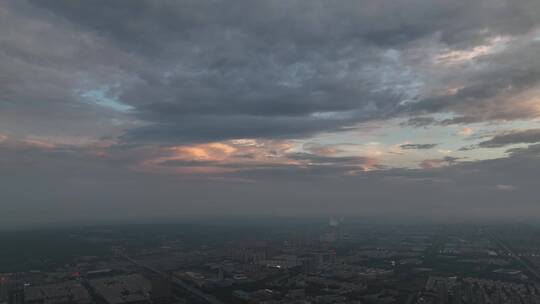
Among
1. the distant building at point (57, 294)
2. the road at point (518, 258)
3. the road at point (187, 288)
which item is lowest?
the road at point (518, 258)

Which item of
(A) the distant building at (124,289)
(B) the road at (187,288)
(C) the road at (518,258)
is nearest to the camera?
(A) the distant building at (124,289)

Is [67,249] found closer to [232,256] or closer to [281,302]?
[232,256]

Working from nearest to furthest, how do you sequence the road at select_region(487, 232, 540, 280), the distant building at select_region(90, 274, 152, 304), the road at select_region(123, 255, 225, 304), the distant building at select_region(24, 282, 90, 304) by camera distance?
the distant building at select_region(24, 282, 90, 304), the distant building at select_region(90, 274, 152, 304), the road at select_region(123, 255, 225, 304), the road at select_region(487, 232, 540, 280)

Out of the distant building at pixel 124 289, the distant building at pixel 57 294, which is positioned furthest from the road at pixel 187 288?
the distant building at pixel 57 294

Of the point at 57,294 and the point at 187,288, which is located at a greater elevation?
the point at 57,294

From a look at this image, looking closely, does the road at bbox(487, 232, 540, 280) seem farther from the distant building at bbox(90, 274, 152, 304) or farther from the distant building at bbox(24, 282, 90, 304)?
the distant building at bbox(24, 282, 90, 304)

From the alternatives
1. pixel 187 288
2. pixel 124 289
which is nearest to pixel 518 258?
pixel 187 288

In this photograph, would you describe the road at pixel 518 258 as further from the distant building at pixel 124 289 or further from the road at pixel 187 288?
the distant building at pixel 124 289

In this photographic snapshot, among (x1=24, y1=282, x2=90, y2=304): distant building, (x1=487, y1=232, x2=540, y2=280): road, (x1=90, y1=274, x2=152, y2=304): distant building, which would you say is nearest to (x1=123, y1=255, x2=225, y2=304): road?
(x1=90, y1=274, x2=152, y2=304): distant building

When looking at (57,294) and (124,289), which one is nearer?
(57,294)

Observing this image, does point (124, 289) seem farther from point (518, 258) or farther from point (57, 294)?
point (518, 258)

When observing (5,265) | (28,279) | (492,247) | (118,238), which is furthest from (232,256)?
(492,247)
